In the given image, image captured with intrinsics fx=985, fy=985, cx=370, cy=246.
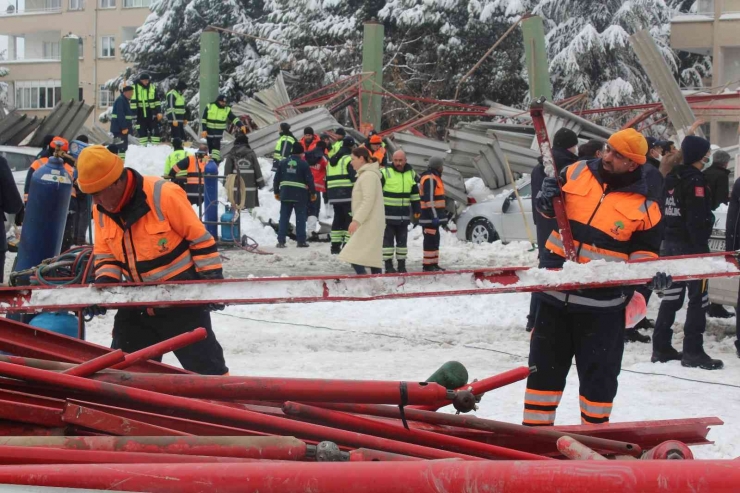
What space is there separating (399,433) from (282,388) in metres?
0.47

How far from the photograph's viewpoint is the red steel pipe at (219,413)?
341 cm

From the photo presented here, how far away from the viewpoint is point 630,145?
493cm

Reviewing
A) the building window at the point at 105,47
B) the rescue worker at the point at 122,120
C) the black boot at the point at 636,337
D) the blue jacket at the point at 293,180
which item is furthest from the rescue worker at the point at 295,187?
the building window at the point at 105,47

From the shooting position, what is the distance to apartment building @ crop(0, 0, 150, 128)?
5031 cm

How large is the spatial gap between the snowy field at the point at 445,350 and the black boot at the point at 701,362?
0.25ft

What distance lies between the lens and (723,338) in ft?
30.7

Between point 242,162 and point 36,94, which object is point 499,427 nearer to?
point 242,162

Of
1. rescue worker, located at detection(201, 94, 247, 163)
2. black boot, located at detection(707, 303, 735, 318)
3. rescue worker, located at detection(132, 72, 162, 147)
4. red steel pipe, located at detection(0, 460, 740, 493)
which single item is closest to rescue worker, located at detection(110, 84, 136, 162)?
rescue worker, located at detection(132, 72, 162, 147)

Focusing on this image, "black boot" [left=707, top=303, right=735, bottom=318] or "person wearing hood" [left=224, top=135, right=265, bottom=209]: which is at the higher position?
"person wearing hood" [left=224, top=135, right=265, bottom=209]

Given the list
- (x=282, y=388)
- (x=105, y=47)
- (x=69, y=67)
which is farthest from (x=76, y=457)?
(x=105, y=47)

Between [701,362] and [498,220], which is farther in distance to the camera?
[498,220]

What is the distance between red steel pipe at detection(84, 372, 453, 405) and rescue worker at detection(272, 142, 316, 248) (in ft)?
39.4

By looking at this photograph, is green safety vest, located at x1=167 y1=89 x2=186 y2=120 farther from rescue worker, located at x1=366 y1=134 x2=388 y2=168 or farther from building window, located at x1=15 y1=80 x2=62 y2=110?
building window, located at x1=15 y1=80 x2=62 y2=110

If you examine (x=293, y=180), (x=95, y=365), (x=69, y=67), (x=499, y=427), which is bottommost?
(x=499, y=427)
